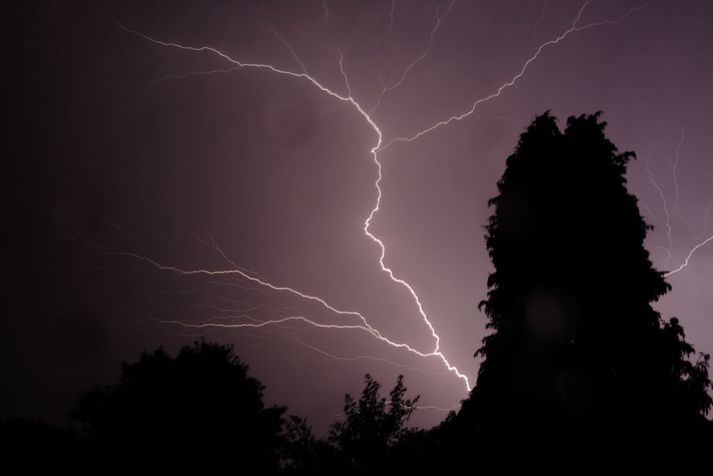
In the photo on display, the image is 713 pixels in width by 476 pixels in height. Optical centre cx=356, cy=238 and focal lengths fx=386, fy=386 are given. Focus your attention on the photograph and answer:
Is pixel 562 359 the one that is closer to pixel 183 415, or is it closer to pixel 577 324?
pixel 577 324

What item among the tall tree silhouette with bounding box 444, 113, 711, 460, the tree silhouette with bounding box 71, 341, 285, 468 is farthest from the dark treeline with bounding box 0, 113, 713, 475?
the tree silhouette with bounding box 71, 341, 285, 468

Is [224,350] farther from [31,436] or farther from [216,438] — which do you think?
[31,436]

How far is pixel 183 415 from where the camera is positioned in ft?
38.2

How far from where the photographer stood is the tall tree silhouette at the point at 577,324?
7070 millimetres

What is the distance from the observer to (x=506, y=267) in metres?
9.07

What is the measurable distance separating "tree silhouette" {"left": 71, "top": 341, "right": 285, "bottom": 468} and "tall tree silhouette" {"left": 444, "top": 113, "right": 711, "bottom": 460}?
22.7 feet

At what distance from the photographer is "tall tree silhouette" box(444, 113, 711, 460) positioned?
23.2 ft

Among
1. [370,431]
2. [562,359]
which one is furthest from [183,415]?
[562,359]

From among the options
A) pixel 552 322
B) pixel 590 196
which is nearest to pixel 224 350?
pixel 552 322

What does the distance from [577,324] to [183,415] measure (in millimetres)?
11033

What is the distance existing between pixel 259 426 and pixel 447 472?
8.14 m

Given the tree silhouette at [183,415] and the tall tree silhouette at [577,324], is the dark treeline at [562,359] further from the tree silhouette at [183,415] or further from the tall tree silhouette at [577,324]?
the tree silhouette at [183,415]

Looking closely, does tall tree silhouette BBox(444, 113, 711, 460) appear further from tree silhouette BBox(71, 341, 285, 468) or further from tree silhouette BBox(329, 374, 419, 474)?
tree silhouette BBox(71, 341, 285, 468)

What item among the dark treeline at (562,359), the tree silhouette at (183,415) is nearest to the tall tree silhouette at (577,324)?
the dark treeline at (562,359)
